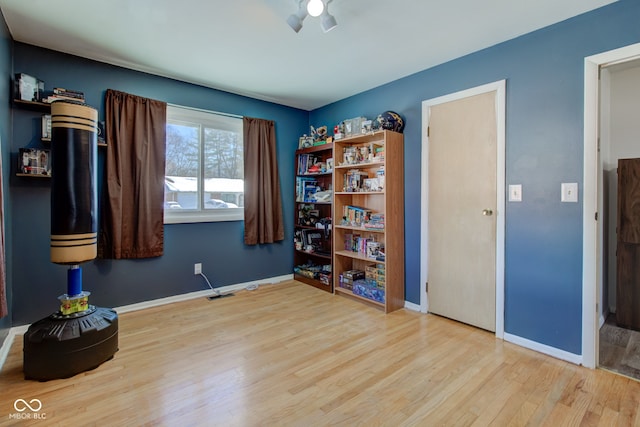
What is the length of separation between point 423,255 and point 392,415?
5.80 ft

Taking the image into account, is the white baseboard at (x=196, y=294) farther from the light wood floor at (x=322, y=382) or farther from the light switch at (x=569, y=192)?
the light switch at (x=569, y=192)

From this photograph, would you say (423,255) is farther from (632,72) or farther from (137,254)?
(137,254)

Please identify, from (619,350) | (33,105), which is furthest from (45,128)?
(619,350)

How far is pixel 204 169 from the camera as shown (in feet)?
11.8

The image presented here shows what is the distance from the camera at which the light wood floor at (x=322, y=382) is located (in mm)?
1605

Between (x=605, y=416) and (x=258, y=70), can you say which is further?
(x=258, y=70)

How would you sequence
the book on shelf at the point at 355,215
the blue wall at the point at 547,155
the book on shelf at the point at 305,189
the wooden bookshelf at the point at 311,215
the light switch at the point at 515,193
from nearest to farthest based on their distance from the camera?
the blue wall at the point at 547,155
the light switch at the point at 515,193
the book on shelf at the point at 355,215
the wooden bookshelf at the point at 311,215
the book on shelf at the point at 305,189

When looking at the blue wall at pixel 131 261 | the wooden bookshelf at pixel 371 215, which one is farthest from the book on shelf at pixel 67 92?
the wooden bookshelf at pixel 371 215

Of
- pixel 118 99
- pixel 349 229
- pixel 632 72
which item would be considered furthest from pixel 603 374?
pixel 118 99

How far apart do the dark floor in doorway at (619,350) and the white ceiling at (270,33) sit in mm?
2474

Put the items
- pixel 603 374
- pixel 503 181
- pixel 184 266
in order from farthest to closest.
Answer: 1. pixel 184 266
2. pixel 503 181
3. pixel 603 374

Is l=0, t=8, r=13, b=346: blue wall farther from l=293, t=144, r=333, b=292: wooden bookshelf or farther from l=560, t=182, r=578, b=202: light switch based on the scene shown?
l=560, t=182, r=578, b=202: light switch

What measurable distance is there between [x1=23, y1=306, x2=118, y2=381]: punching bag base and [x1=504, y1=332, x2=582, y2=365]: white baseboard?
3078mm

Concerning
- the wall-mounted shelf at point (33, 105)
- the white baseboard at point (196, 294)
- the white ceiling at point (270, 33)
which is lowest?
the white baseboard at point (196, 294)
